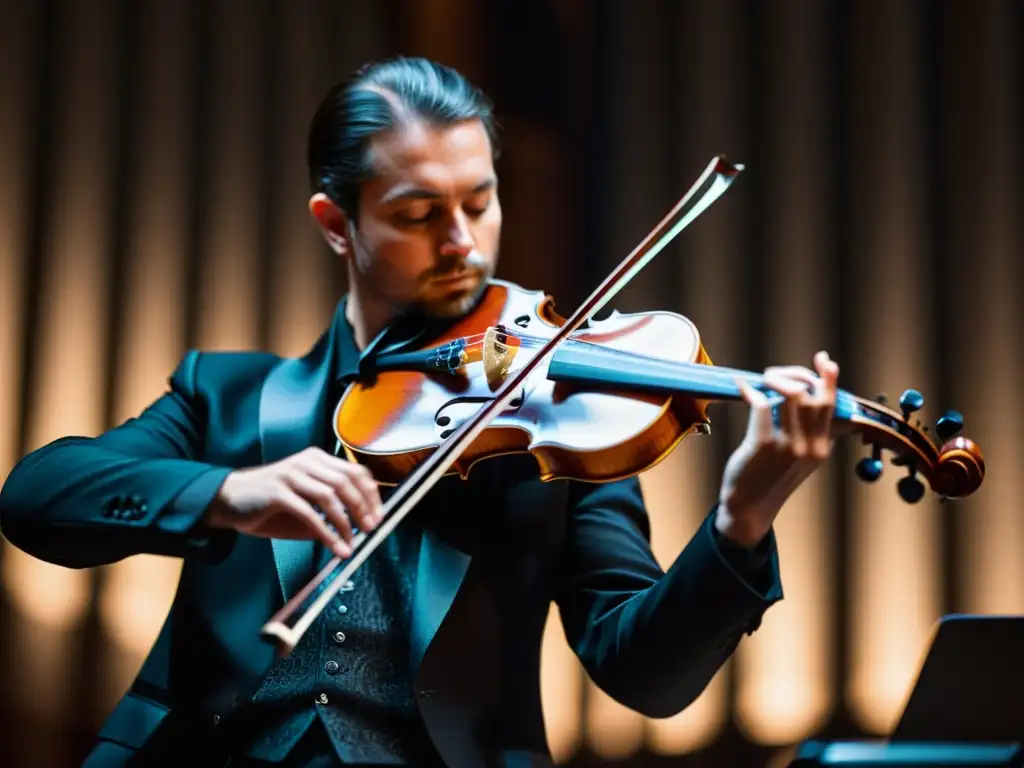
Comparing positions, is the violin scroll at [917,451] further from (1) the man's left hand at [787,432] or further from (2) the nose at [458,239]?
(2) the nose at [458,239]

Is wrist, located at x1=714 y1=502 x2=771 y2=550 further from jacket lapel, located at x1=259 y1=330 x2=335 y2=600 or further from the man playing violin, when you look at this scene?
jacket lapel, located at x1=259 y1=330 x2=335 y2=600

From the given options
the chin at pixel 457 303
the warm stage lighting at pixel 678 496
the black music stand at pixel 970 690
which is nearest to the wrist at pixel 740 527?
the black music stand at pixel 970 690

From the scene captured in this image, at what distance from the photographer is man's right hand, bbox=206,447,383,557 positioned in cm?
105

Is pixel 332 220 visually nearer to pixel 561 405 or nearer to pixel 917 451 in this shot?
pixel 561 405

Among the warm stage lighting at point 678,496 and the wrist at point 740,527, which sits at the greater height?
the wrist at point 740,527

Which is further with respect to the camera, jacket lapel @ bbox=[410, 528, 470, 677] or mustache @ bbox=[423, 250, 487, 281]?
mustache @ bbox=[423, 250, 487, 281]

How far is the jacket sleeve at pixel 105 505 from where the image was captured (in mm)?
1178

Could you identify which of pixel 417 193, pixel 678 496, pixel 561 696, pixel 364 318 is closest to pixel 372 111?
pixel 417 193

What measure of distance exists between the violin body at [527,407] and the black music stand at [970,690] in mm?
324

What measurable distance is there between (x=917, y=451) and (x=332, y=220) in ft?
2.67

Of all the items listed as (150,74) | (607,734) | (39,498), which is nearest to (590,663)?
(39,498)

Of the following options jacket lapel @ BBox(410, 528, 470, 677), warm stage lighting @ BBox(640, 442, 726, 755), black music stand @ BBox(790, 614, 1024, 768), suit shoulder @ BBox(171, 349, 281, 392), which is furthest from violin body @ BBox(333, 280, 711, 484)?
warm stage lighting @ BBox(640, 442, 726, 755)

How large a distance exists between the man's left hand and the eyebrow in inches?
19.4

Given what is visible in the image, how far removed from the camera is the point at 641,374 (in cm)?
116
